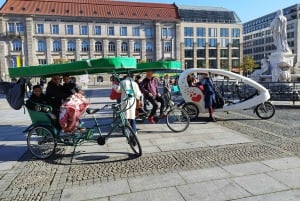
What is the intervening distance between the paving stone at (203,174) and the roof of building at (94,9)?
68830mm

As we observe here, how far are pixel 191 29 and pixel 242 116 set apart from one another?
76.0 m

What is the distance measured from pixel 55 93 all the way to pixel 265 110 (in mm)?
7153

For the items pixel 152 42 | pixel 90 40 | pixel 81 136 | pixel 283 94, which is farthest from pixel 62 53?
pixel 81 136

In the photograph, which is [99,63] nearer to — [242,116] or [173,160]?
[173,160]

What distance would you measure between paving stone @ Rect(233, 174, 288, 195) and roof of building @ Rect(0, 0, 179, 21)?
69.4 m

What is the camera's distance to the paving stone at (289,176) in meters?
4.48

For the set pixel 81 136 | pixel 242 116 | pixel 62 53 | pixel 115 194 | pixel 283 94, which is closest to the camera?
pixel 115 194

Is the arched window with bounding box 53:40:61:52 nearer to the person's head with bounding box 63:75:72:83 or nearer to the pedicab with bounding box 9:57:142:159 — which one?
the person's head with bounding box 63:75:72:83

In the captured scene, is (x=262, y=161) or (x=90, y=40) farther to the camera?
(x=90, y=40)

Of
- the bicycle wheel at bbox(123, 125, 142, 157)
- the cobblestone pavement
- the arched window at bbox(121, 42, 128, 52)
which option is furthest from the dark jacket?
the arched window at bbox(121, 42, 128, 52)

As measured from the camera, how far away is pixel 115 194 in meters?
4.31

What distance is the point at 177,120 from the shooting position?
27.7 ft

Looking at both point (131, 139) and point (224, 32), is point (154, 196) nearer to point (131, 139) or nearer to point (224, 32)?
point (131, 139)

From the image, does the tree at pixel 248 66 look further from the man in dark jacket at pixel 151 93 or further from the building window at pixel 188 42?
the man in dark jacket at pixel 151 93
